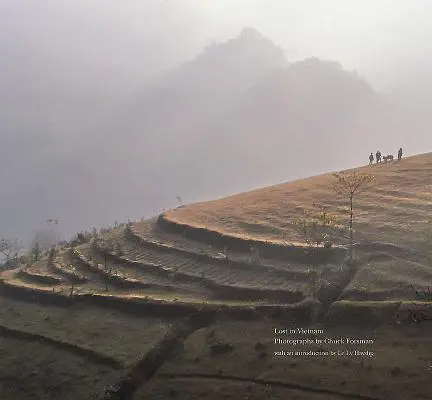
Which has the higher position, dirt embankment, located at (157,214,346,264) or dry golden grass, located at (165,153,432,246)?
dry golden grass, located at (165,153,432,246)

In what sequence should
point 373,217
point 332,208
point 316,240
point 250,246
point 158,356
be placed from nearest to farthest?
1. point 158,356
2. point 316,240
3. point 250,246
4. point 373,217
5. point 332,208

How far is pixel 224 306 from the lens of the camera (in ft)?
133

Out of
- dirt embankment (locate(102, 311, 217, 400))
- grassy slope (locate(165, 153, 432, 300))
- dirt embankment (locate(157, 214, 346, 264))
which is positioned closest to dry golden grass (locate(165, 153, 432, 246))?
grassy slope (locate(165, 153, 432, 300))

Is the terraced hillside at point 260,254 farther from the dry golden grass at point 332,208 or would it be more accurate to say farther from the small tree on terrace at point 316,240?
the small tree on terrace at point 316,240

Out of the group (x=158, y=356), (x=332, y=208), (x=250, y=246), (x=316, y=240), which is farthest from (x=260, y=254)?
(x=158, y=356)

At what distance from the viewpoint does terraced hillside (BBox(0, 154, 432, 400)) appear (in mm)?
32250

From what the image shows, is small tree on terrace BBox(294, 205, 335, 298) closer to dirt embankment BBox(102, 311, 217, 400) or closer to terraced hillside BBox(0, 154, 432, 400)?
terraced hillside BBox(0, 154, 432, 400)

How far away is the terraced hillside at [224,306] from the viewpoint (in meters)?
32.2

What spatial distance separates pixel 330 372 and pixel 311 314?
6888 mm

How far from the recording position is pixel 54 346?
42.0 meters

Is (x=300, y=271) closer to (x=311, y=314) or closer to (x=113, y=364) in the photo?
(x=311, y=314)

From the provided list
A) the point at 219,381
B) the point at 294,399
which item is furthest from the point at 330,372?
the point at 219,381

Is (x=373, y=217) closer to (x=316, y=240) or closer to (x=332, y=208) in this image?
(x=332, y=208)

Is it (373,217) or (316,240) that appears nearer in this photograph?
(316,240)
